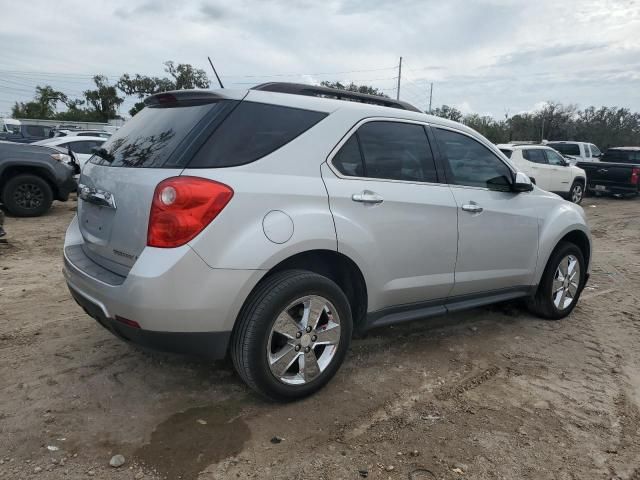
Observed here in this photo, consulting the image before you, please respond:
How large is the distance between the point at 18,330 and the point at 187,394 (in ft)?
5.88

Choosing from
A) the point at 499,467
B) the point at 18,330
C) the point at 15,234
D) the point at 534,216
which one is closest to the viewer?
the point at 499,467

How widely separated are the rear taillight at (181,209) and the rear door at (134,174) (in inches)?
2.6

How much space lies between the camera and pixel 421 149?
3.63 meters

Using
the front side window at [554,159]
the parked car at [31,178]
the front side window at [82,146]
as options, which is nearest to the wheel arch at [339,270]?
the parked car at [31,178]

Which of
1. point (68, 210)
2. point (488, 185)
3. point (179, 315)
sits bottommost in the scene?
point (68, 210)

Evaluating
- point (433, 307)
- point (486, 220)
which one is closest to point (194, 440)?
point (433, 307)

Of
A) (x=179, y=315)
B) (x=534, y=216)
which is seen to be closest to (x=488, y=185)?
(x=534, y=216)

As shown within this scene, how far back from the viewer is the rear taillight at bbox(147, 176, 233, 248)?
8.26 ft

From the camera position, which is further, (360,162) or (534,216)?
(534,216)

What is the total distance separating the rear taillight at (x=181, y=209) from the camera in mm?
2518

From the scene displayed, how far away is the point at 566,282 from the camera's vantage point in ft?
15.7

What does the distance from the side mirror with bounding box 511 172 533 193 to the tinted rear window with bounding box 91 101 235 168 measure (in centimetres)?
247

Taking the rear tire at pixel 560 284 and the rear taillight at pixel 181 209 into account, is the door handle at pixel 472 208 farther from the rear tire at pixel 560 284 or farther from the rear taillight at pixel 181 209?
the rear taillight at pixel 181 209

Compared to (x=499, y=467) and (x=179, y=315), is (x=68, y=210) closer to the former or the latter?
(x=179, y=315)
